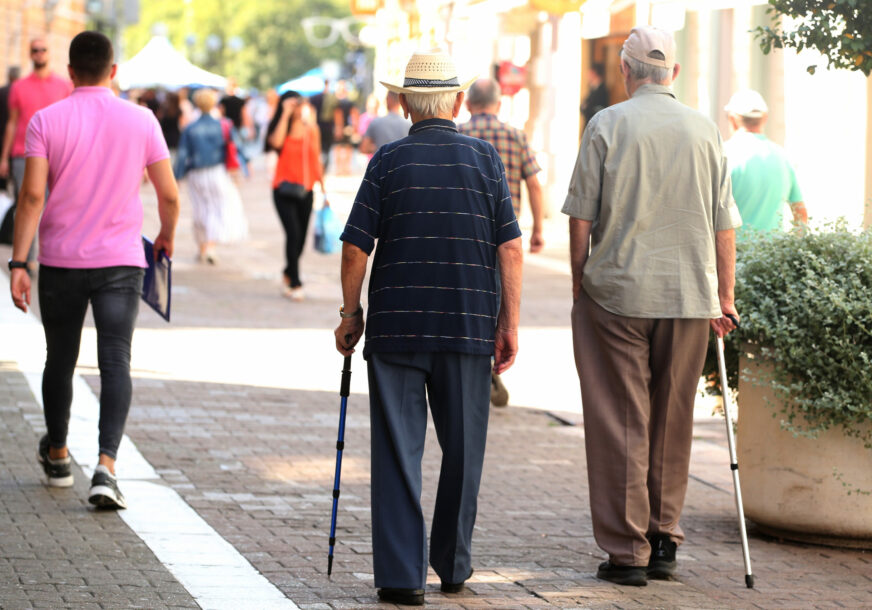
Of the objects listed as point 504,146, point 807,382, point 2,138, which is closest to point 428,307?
point 807,382

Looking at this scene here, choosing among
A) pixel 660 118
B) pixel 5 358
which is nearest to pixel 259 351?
pixel 5 358

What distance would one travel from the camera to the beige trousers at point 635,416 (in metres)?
5.77

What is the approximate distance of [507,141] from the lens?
9680 millimetres

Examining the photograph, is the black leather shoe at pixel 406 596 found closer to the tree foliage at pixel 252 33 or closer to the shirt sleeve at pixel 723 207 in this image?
the shirt sleeve at pixel 723 207

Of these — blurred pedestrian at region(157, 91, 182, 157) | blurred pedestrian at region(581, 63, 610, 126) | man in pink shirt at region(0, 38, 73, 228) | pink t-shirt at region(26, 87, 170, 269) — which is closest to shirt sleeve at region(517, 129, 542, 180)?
pink t-shirt at region(26, 87, 170, 269)

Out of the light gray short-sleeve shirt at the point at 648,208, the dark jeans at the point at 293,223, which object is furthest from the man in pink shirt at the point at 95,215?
the dark jeans at the point at 293,223

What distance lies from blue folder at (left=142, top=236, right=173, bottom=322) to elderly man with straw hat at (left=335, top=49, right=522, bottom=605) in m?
1.87

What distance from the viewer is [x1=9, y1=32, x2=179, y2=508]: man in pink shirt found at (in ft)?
21.9

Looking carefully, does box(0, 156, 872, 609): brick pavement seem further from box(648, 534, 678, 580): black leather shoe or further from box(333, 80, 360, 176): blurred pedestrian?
box(333, 80, 360, 176): blurred pedestrian

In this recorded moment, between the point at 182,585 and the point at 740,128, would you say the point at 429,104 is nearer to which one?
the point at 182,585

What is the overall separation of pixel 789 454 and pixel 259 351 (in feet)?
19.9

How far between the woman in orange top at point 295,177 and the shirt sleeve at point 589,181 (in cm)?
915

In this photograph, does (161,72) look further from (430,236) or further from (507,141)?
(430,236)

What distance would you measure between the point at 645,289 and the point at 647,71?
785mm
